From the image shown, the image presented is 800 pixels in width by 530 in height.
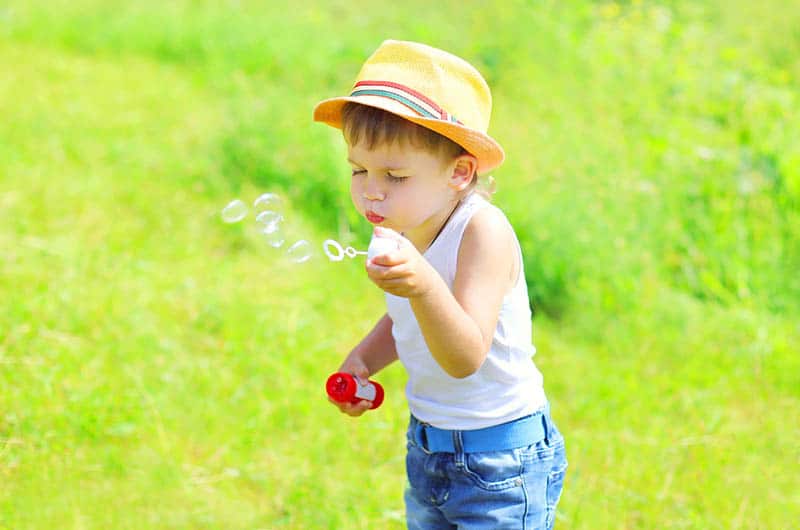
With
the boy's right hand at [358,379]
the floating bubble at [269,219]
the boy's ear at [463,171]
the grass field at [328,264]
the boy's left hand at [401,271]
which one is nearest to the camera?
the boy's left hand at [401,271]

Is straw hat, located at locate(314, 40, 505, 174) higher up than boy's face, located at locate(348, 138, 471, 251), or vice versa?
straw hat, located at locate(314, 40, 505, 174)

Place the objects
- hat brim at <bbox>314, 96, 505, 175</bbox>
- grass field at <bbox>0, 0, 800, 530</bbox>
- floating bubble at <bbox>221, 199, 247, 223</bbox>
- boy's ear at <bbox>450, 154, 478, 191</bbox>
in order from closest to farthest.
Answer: hat brim at <bbox>314, 96, 505, 175</bbox>
boy's ear at <bbox>450, 154, 478, 191</bbox>
floating bubble at <bbox>221, 199, 247, 223</bbox>
grass field at <bbox>0, 0, 800, 530</bbox>

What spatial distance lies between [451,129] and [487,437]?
66 cm

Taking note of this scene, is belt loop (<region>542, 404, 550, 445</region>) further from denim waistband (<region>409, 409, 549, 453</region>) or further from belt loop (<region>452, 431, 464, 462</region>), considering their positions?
belt loop (<region>452, 431, 464, 462</region>)

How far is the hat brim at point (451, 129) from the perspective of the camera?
1.82m

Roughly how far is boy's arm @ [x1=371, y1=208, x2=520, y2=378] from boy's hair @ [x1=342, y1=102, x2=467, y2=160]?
0.15 metres

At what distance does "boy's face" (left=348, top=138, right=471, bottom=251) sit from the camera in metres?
1.88

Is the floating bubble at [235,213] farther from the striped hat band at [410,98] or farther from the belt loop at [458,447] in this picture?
the belt loop at [458,447]

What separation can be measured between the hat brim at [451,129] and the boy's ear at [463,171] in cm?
1

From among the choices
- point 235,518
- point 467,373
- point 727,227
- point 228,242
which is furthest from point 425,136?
point 727,227

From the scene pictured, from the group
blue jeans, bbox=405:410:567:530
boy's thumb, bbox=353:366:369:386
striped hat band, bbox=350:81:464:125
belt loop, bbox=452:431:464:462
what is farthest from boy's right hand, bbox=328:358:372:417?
striped hat band, bbox=350:81:464:125

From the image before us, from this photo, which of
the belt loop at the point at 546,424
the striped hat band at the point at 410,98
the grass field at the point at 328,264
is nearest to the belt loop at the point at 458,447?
the belt loop at the point at 546,424

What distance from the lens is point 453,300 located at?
1.71 metres

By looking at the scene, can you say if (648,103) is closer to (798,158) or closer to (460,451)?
(798,158)
